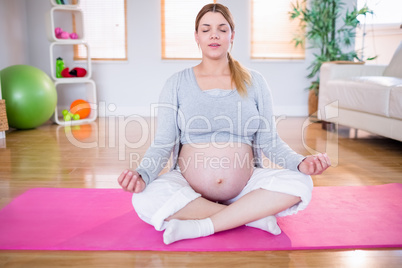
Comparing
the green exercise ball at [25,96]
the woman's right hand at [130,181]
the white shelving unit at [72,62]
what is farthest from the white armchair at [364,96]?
the green exercise ball at [25,96]

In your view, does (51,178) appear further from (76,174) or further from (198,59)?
(198,59)

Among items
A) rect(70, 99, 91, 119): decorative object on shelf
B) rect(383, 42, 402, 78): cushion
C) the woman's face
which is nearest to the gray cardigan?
the woman's face

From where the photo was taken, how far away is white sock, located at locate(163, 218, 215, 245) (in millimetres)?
1252

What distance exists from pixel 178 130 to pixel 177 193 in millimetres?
285

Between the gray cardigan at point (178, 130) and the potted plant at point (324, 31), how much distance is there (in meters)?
3.02

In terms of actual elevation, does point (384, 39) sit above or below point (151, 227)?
above

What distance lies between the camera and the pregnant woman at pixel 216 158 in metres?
1.31

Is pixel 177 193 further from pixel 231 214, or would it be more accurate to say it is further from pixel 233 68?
pixel 233 68

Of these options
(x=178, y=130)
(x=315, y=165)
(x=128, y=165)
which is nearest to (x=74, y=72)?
(x=128, y=165)

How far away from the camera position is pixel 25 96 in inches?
141

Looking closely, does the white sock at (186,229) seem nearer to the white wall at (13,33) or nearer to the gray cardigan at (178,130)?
the gray cardigan at (178,130)

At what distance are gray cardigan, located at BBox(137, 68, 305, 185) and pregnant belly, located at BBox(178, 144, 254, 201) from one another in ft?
0.28

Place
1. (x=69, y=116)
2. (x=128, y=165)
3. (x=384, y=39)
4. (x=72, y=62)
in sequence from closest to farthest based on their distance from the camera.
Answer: (x=128, y=165)
(x=69, y=116)
(x=72, y=62)
(x=384, y=39)

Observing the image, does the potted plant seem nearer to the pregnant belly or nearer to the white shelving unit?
the white shelving unit
